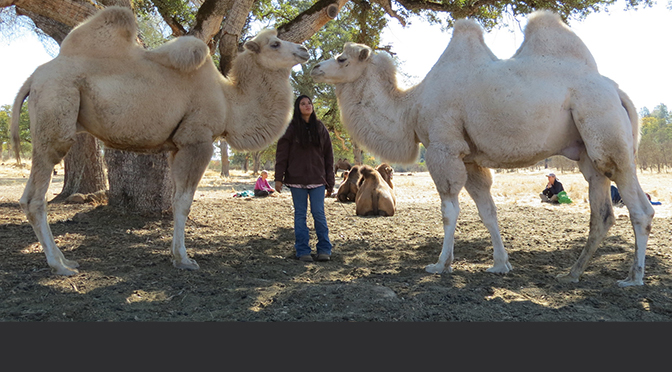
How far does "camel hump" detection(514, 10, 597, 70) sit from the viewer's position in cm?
532

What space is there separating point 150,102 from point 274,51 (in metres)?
1.69

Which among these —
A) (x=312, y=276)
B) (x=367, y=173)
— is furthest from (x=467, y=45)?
(x=367, y=173)

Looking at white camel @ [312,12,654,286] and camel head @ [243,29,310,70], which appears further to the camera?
camel head @ [243,29,310,70]

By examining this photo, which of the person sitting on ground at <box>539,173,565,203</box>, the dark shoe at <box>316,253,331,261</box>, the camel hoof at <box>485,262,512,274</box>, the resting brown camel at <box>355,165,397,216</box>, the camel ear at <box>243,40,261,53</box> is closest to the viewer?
the camel hoof at <box>485,262,512,274</box>

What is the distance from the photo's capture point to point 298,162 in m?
6.29

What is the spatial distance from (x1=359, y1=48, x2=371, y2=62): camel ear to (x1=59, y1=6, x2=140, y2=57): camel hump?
8.74 feet

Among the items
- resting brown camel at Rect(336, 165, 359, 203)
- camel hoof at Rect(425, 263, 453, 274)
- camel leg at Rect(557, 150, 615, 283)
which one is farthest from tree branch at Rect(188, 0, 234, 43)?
resting brown camel at Rect(336, 165, 359, 203)

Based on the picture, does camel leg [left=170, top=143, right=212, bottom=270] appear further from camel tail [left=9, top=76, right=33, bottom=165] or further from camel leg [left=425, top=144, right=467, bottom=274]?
camel leg [left=425, top=144, right=467, bottom=274]

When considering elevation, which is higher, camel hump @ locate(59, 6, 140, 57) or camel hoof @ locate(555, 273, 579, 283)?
camel hump @ locate(59, 6, 140, 57)

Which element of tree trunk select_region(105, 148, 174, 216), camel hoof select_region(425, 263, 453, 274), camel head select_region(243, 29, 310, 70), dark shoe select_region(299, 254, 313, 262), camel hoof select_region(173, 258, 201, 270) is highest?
camel head select_region(243, 29, 310, 70)

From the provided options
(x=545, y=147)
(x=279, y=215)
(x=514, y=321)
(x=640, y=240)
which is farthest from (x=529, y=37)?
(x=279, y=215)

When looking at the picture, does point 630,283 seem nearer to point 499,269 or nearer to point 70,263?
point 499,269

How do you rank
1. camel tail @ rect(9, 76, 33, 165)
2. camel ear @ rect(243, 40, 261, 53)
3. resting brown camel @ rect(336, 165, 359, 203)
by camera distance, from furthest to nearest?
resting brown camel @ rect(336, 165, 359, 203) < camel ear @ rect(243, 40, 261, 53) < camel tail @ rect(9, 76, 33, 165)

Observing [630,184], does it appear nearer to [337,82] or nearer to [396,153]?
[396,153]
